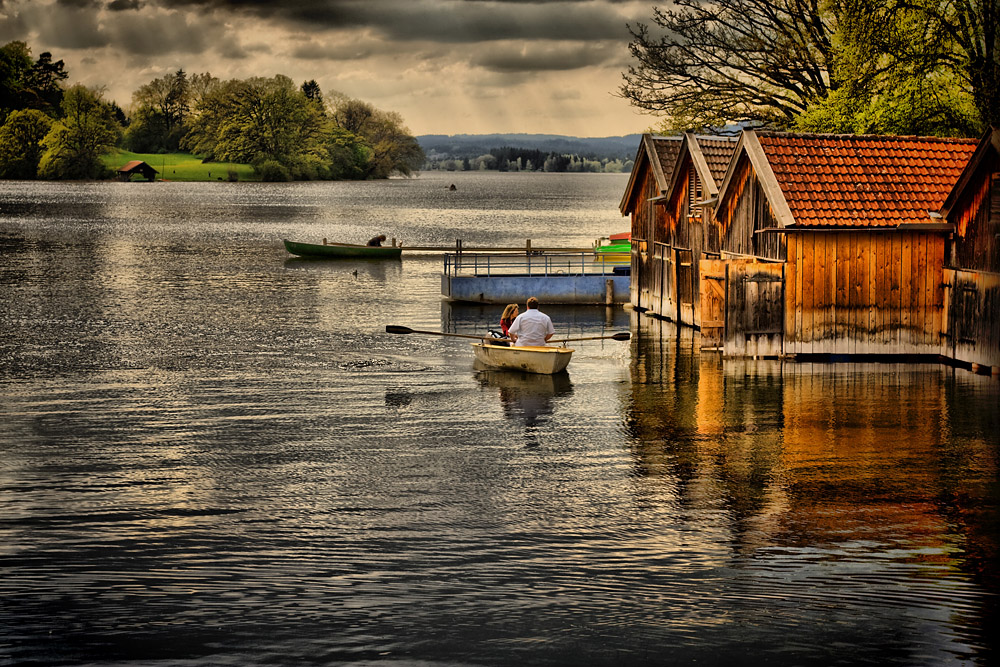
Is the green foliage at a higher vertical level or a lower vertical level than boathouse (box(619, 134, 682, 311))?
higher

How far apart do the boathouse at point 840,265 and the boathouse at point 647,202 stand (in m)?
10.2

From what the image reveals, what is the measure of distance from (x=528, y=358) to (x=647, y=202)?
588 inches

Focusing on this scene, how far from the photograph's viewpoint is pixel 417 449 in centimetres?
2064

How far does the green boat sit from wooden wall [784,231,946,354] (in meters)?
48.7

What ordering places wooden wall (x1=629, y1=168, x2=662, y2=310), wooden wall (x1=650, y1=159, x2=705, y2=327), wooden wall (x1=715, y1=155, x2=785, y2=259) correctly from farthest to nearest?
1. wooden wall (x1=629, y1=168, x2=662, y2=310)
2. wooden wall (x1=650, y1=159, x2=705, y2=327)
3. wooden wall (x1=715, y1=155, x2=785, y2=259)

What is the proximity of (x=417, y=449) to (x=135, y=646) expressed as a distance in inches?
368

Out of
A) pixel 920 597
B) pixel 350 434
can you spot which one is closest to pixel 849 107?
pixel 350 434

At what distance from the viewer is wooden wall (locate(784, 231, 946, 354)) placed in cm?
2942

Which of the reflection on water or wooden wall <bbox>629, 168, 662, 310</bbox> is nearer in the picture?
the reflection on water

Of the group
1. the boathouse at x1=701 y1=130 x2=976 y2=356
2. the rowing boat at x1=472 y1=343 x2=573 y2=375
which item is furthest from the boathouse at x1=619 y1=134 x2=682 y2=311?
the rowing boat at x1=472 y1=343 x2=573 y2=375

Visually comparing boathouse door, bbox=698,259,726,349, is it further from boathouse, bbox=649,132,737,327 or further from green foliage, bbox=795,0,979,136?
green foliage, bbox=795,0,979,136

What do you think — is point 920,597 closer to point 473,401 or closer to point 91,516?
point 91,516

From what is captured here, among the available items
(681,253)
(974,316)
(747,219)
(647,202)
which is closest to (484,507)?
(974,316)

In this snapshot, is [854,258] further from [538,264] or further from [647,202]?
[538,264]
